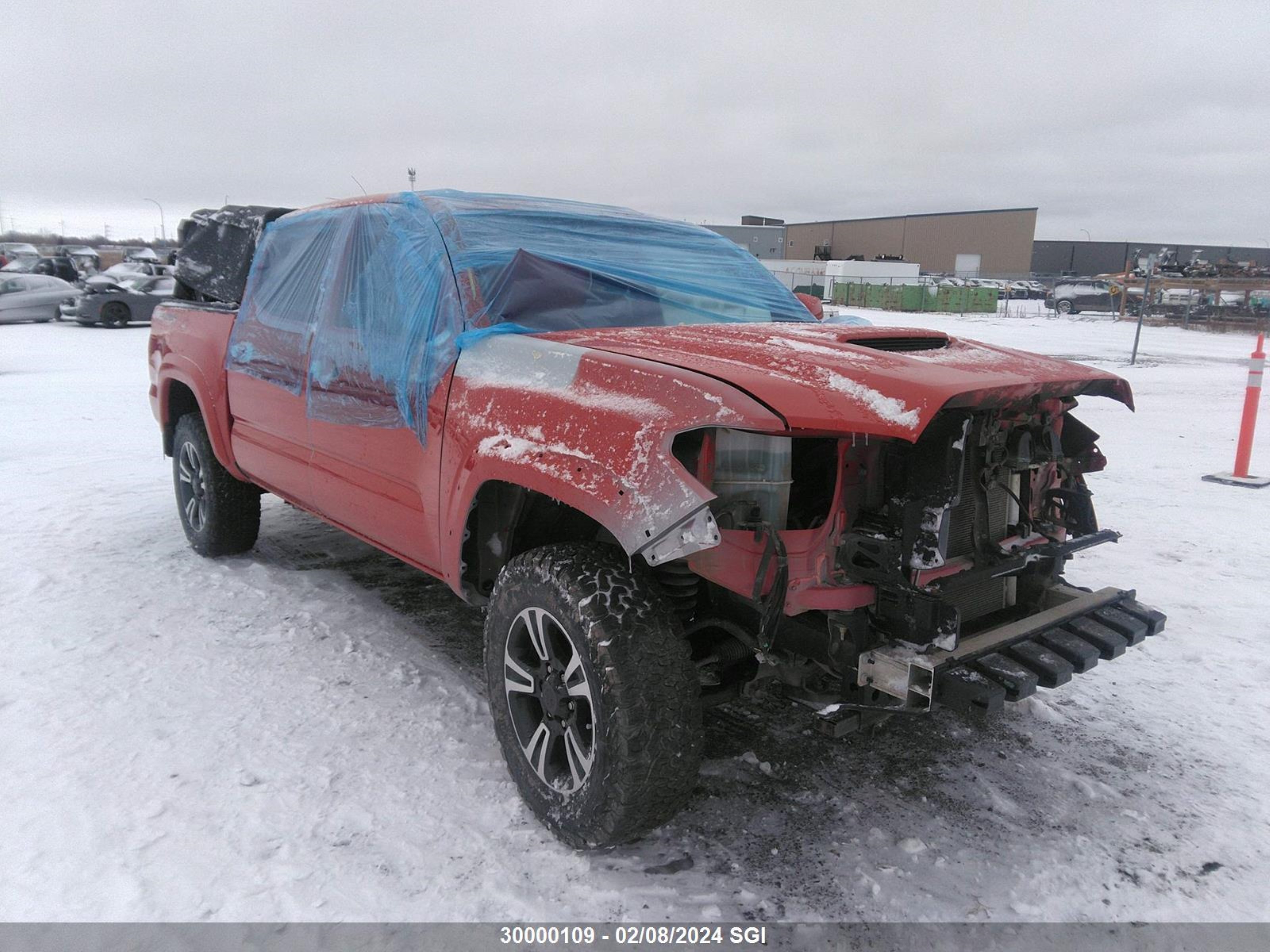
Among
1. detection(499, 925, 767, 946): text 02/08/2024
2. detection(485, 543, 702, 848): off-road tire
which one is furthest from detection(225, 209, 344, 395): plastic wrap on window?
detection(499, 925, 767, 946): text 02/08/2024

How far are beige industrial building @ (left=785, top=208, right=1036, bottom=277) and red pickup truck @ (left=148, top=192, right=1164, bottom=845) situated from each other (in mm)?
59367

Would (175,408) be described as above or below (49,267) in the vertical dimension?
below

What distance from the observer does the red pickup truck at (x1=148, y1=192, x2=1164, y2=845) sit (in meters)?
2.28

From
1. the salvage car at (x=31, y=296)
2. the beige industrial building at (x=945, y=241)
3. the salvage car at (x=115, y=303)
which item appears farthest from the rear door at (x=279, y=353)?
the beige industrial building at (x=945, y=241)

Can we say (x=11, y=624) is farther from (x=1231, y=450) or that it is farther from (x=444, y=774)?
(x=1231, y=450)

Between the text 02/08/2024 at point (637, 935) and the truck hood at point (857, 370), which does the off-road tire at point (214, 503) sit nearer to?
the truck hood at point (857, 370)

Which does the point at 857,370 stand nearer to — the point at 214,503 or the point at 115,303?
the point at 214,503

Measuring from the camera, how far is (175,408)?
17.3ft

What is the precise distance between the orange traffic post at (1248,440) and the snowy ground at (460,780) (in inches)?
94.2

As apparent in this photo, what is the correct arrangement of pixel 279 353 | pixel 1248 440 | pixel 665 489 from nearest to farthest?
pixel 665 489 → pixel 279 353 → pixel 1248 440

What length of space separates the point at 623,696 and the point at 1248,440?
6.96 m

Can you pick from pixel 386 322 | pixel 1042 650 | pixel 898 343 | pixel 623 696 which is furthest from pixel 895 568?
pixel 386 322

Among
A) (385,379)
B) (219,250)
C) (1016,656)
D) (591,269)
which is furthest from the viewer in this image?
(219,250)

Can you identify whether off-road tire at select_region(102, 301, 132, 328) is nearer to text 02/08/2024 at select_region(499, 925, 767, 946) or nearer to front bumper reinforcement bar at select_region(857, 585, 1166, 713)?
text 02/08/2024 at select_region(499, 925, 767, 946)
